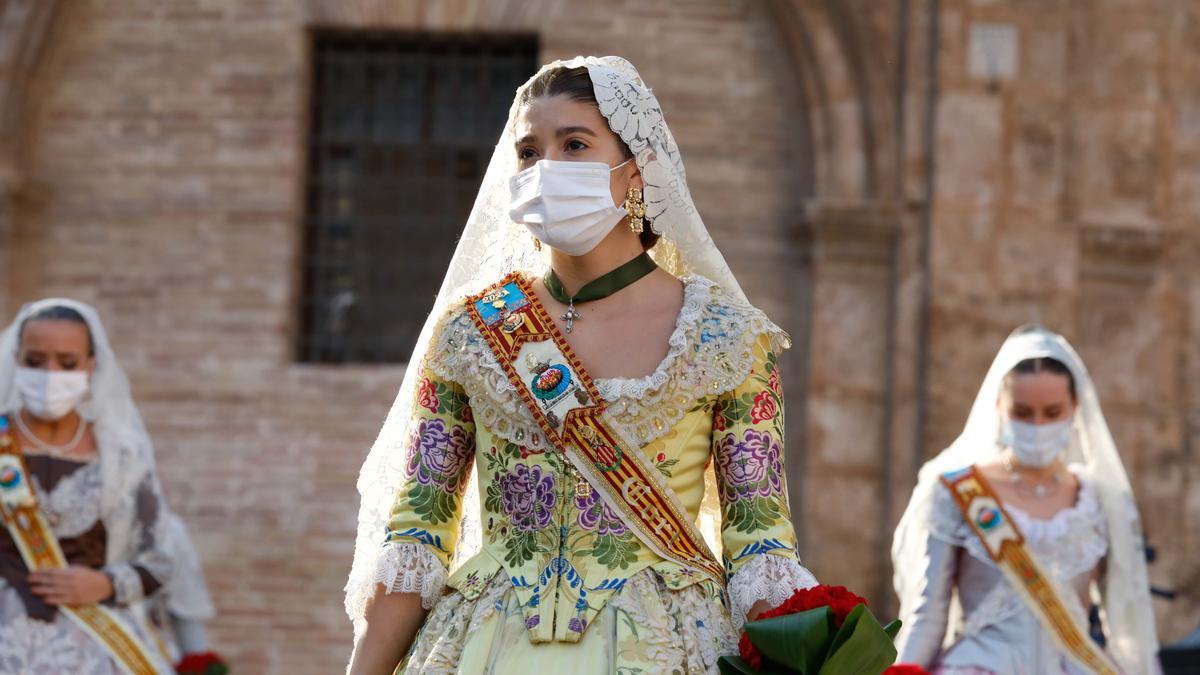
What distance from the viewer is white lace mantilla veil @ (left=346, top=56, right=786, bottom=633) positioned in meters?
3.41

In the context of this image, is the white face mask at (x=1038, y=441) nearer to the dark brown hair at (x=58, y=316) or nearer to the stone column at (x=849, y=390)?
the stone column at (x=849, y=390)

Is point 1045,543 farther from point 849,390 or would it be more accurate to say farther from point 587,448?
point 587,448

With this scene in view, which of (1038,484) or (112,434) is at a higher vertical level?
(112,434)

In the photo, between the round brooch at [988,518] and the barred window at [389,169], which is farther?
the barred window at [389,169]

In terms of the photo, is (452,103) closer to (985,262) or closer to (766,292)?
(766,292)

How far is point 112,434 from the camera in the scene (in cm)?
725

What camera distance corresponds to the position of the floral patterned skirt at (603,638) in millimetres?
3133

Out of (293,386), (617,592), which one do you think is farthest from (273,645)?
(617,592)

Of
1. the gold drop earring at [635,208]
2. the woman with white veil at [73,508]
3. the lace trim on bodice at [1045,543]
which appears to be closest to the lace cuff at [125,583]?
the woman with white veil at [73,508]

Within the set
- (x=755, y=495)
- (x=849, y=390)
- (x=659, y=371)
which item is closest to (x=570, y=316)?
(x=659, y=371)

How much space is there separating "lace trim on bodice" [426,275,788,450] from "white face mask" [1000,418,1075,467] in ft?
11.5

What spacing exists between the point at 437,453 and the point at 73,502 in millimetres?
3979

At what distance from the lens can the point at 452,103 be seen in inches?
423

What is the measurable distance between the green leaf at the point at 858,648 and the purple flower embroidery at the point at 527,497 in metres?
0.58
